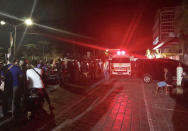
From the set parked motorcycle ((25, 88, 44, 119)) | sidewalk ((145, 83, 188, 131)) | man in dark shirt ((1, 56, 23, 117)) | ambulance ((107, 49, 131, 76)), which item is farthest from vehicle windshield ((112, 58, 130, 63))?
man in dark shirt ((1, 56, 23, 117))

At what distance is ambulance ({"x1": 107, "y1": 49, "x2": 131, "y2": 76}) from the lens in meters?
19.5

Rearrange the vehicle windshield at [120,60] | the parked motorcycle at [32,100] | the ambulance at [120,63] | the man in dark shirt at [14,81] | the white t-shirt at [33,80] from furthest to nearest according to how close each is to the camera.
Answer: the vehicle windshield at [120,60]
the ambulance at [120,63]
the white t-shirt at [33,80]
the parked motorcycle at [32,100]
the man in dark shirt at [14,81]

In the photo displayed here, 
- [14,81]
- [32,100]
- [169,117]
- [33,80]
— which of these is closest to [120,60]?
[169,117]

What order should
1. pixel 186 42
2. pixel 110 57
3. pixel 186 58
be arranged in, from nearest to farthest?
pixel 110 57, pixel 186 42, pixel 186 58

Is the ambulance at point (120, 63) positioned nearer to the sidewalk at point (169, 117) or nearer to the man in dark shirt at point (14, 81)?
the sidewalk at point (169, 117)

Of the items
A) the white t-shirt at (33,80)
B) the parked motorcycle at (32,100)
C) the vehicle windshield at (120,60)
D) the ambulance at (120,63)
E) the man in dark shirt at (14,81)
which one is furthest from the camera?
the vehicle windshield at (120,60)

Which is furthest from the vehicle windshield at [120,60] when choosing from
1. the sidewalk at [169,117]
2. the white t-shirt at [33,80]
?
the white t-shirt at [33,80]

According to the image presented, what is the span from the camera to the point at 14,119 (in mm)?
5848

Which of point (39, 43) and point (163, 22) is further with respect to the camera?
point (163, 22)

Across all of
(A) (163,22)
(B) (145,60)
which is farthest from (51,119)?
(A) (163,22)

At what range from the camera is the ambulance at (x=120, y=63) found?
64.0 feet

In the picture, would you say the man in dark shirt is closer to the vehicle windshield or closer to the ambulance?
the ambulance

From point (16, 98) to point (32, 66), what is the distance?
1.14 metres

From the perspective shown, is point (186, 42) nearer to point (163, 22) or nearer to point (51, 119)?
point (51, 119)
